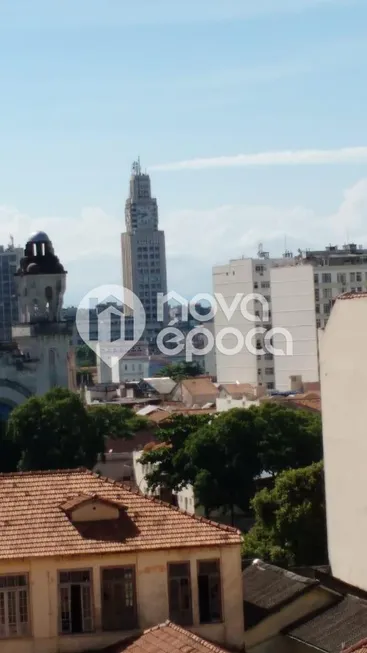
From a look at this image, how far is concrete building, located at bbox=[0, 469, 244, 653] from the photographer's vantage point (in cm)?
2317

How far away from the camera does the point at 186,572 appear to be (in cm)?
2345

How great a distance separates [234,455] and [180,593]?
4478cm

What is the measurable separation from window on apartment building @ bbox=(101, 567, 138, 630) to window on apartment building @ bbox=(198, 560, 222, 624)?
0.96 meters

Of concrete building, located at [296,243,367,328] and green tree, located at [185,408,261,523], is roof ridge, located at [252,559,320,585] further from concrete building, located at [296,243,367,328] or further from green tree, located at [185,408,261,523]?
concrete building, located at [296,243,367,328]

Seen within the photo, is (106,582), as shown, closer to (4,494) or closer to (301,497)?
(4,494)

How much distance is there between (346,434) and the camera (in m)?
33.8

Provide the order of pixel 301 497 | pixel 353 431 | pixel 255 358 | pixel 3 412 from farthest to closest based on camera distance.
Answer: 1. pixel 255 358
2. pixel 3 412
3. pixel 301 497
4. pixel 353 431

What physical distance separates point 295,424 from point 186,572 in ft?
156

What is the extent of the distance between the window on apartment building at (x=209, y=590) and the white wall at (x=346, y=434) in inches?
378

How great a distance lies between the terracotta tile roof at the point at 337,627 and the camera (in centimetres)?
2444

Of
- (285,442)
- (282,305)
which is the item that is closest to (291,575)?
(285,442)

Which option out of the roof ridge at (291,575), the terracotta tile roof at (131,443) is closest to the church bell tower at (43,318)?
the terracotta tile roof at (131,443)

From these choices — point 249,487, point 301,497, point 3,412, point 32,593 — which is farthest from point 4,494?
point 3,412

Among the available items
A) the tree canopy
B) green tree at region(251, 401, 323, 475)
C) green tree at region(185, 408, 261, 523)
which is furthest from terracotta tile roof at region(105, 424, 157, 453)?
green tree at region(185, 408, 261, 523)
